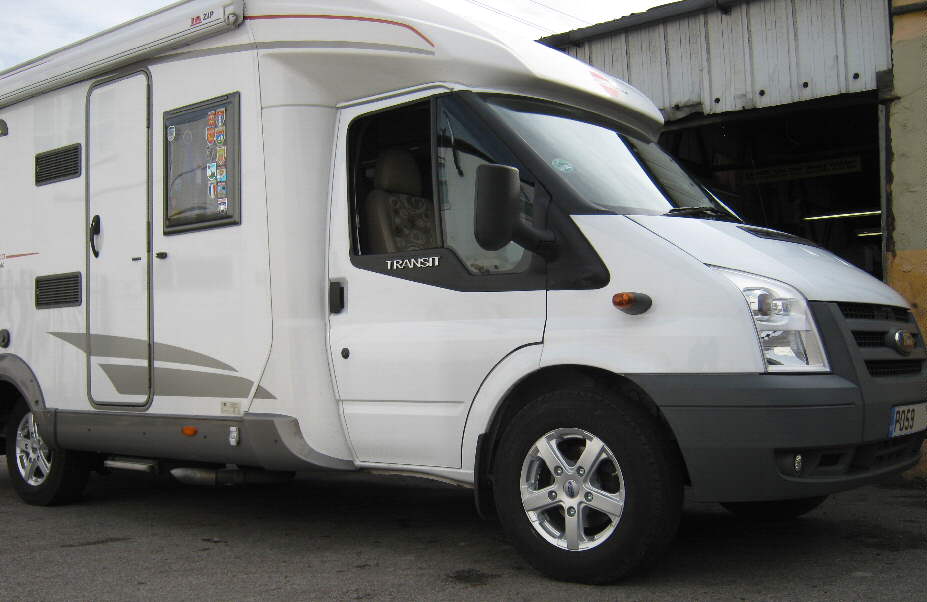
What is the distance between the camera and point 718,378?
4.10 m

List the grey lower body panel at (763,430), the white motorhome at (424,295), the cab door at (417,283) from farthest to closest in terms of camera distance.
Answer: the cab door at (417,283), the white motorhome at (424,295), the grey lower body panel at (763,430)

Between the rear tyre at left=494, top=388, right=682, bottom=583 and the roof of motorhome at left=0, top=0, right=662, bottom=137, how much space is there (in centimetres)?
171

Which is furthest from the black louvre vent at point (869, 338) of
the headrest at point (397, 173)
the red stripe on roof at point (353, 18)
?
the red stripe on roof at point (353, 18)

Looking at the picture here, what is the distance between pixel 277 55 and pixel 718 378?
2.97 meters

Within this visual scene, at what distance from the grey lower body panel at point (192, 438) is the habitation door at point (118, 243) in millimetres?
167

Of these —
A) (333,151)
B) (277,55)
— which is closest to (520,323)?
(333,151)

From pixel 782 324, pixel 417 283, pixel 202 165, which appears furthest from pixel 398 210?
pixel 782 324

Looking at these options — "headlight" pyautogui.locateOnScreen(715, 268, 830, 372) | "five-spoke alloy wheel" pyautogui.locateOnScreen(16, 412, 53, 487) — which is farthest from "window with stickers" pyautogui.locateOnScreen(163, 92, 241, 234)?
"headlight" pyautogui.locateOnScreen(715, 268, 830, 372)

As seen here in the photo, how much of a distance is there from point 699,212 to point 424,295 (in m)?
1.39

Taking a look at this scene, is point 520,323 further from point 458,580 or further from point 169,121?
point 169,121

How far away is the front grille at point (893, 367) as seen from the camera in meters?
4.34

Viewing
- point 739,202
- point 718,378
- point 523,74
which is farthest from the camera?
point 739,202

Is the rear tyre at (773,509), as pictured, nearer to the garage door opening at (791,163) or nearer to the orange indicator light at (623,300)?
the orange indicator light at (623,300)

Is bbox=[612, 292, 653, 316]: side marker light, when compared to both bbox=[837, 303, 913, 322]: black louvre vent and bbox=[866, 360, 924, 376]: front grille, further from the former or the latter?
bbox=[866, 360, 924, 376]: front grille
